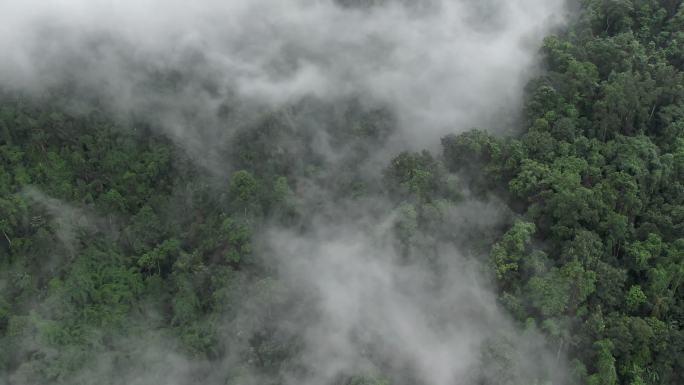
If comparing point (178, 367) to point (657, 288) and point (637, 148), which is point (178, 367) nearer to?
point (657, 288)

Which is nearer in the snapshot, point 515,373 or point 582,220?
point 515,373

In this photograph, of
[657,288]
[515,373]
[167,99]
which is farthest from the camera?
[167,99]

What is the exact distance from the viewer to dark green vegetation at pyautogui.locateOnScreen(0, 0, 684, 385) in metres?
28.0

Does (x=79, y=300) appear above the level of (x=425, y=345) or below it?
below

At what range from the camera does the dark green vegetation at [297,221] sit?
27969mm

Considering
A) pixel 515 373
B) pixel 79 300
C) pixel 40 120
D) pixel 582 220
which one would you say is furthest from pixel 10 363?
pixel 582 220

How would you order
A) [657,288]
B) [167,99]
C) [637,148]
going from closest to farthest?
1. [657,288]
2. [637,148]
3. [167,99]

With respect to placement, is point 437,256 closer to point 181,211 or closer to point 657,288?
point 657,288

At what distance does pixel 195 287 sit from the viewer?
3148 centimetres

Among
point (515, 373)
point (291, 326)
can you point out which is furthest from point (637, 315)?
point (291, 326)

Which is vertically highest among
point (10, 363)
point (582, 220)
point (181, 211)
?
point (582, 220)

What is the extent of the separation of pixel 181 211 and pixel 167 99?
8057 mm

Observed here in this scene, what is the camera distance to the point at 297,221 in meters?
33.7

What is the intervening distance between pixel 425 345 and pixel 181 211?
49.7ft
